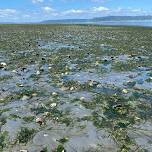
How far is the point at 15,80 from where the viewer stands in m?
18.6

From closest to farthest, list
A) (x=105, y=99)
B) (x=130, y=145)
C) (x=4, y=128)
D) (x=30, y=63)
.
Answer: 1. (x=130, y=145)
2. (x=4, y=128)
3. (x=105, y=99)
4. (x=30, y=63)

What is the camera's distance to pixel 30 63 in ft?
79.4

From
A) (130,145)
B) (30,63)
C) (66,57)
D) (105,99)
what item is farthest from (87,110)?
(66,57)

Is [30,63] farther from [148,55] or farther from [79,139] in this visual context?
[79,139]

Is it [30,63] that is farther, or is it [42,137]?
[30,63]

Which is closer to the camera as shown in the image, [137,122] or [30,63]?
[137,122]

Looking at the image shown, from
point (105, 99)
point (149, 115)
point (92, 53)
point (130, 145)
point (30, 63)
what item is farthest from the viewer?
point (92, 53)

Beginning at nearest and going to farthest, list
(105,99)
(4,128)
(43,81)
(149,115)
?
(4,128), (149,115), (105,99), (43,81)

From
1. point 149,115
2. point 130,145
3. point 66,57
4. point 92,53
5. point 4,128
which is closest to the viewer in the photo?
point 130,145

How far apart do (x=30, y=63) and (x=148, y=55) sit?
9.63m

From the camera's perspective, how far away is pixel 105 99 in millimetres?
14719

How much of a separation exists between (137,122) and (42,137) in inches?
135

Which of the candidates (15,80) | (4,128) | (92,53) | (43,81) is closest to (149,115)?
(4,128)

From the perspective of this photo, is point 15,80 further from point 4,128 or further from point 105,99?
point 4,128
